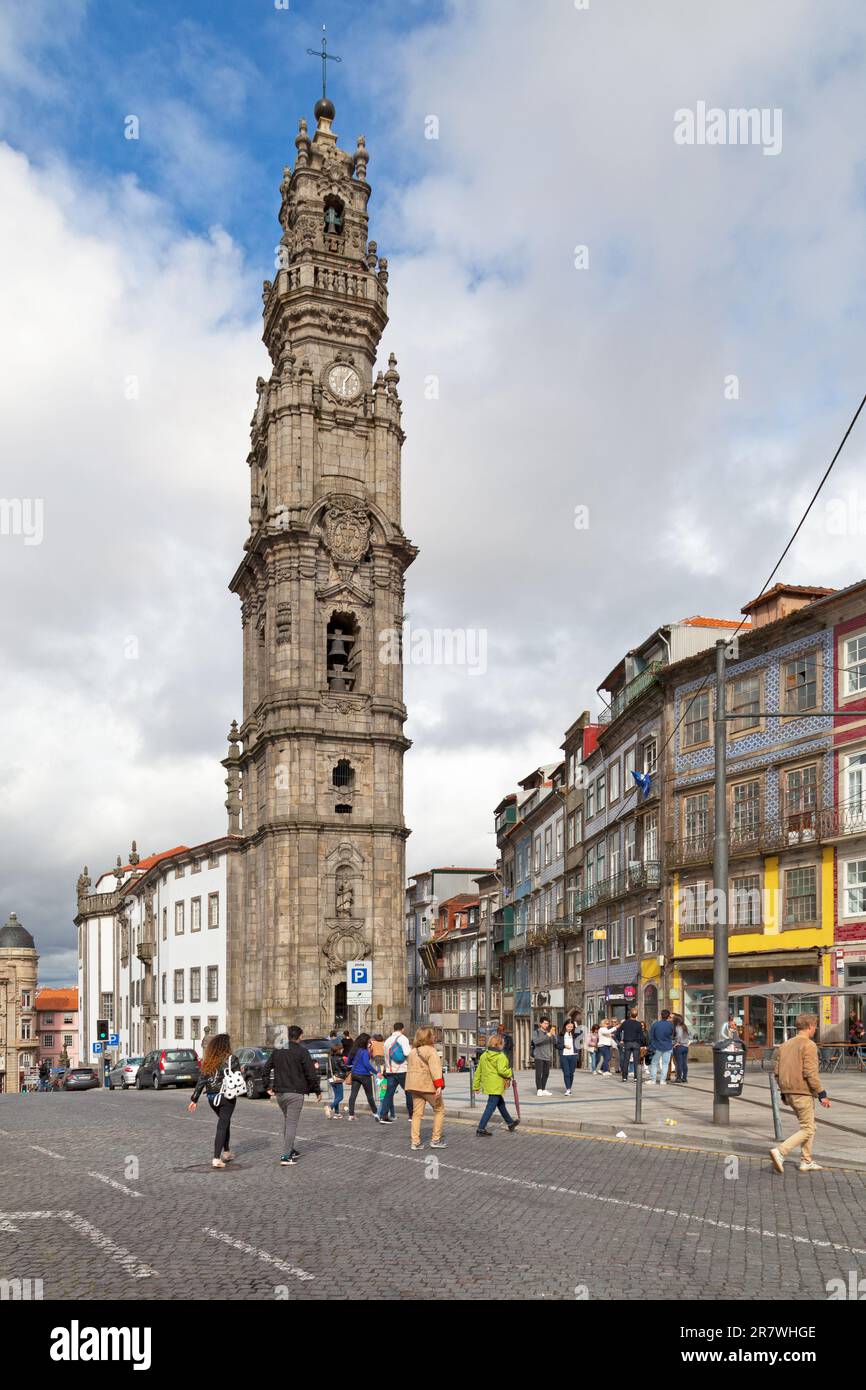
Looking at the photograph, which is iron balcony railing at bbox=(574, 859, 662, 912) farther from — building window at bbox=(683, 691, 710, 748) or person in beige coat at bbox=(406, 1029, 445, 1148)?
person in beige coat at bbox=(406, 1029, 445, 1148)

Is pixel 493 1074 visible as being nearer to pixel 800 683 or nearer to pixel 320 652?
pixel 800 683

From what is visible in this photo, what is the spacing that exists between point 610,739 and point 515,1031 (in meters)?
29.9

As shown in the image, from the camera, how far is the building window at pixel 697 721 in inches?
1593

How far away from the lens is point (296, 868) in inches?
2288

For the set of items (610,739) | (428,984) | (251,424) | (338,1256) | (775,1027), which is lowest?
(428,984)

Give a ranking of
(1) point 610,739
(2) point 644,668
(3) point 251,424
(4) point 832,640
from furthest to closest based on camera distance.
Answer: (3) point 251,424
(1) point 610,739
(2) point 644,668
(4) point 832,640

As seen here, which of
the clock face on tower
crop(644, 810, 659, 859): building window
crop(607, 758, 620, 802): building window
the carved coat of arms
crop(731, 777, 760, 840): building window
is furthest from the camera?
the clock face on tower

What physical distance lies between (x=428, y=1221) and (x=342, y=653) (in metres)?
49.3

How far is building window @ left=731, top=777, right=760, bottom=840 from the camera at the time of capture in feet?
125

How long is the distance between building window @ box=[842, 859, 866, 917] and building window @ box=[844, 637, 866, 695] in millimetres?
4526

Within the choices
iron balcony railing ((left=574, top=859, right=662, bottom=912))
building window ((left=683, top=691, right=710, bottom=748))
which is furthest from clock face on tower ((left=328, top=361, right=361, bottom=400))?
building window ((left=683, top=691, right=710, bottom=748))

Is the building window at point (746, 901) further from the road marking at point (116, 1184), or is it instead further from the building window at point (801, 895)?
the road marking at point (116, 1184)
